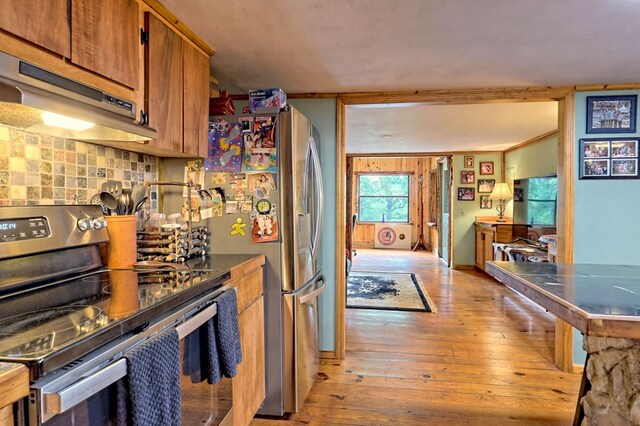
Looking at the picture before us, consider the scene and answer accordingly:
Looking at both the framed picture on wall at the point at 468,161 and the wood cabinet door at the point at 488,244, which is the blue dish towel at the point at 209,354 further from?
the framed picture on wall at the point at 468,161

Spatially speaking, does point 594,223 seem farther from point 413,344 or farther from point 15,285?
point 15,285

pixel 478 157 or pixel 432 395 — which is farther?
pixel 478 157

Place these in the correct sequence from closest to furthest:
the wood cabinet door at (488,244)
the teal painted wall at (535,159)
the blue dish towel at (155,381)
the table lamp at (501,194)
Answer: the blue dish towel at (155,381)
the teal painted wall at (535,159)
the wood cabinet door at (488,244)
the table lamp at (501,194)

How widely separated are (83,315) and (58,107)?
587 millimetres

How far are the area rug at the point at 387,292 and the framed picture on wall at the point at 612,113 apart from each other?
7.74 ft

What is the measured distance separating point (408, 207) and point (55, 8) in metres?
8.97

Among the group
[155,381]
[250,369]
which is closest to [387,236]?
[250,369]

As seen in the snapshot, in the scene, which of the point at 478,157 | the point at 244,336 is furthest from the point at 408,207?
the point at 244,336

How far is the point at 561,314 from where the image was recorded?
1.17m

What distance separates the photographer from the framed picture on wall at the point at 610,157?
2631 mm

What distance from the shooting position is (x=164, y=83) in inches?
65.2

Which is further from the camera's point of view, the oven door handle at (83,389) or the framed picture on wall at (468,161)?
the framed picture on wall at (468,161)

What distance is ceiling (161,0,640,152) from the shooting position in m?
1.58

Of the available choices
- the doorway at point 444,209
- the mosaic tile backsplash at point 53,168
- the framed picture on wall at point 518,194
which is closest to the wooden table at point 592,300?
the mosaic tile backsplash at point 53,168
